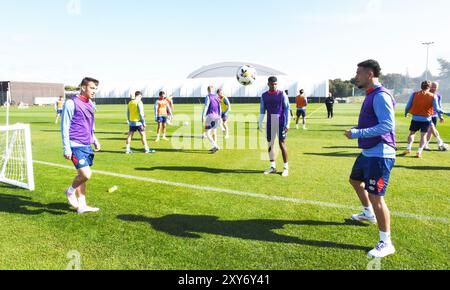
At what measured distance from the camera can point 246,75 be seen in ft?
53.2

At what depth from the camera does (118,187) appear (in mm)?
6656

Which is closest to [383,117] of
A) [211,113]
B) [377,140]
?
[377,140]

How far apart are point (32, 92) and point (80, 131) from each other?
342 ft

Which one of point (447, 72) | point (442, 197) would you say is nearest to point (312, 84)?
point (447, 72)

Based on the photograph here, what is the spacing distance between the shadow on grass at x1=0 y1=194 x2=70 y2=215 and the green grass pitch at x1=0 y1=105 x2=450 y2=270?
0.02m

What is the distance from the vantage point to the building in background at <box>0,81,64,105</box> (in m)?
83.2

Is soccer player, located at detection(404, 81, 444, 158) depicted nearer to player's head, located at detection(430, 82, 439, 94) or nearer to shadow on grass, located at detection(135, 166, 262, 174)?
player's head, located at detection(430, 82, 439, 94)

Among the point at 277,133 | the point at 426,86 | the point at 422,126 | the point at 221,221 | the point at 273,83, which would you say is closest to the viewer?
the point at 221,221

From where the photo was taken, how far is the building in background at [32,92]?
83188 mm

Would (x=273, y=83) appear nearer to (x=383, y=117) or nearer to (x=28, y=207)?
(x=383, y=117)

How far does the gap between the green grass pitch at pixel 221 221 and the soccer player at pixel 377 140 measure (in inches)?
15.0

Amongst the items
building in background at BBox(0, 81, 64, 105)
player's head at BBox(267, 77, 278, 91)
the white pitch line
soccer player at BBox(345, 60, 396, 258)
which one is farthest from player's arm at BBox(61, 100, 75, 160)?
building in background at BBox(0, 81, 64, 105)
